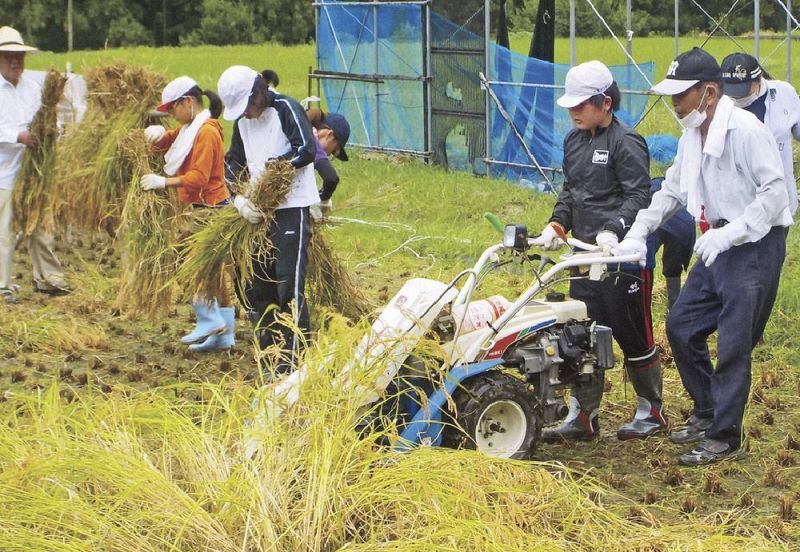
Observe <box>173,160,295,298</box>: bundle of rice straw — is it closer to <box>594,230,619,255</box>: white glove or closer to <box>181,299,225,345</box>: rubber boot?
<box>181,299,225,345</box>: rubber boot

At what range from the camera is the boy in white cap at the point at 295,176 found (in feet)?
22.0

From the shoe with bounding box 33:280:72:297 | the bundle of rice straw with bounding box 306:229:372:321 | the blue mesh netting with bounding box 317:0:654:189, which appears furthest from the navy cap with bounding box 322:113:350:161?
the blue mesh netting with bounding box 317:0:654:189

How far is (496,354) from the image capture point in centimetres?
539

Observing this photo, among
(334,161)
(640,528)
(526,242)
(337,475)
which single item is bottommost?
(334,161)

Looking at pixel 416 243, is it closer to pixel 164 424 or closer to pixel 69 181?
pixel 69 181

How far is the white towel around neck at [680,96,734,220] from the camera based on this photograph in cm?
533

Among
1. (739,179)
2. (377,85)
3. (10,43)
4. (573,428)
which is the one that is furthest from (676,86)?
(377,85)

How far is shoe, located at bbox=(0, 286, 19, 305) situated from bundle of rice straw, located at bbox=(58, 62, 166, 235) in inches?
36.7

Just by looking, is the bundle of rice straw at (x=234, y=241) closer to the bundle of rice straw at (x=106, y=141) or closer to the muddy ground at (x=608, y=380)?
the muddy ground at (x=608, y=380)

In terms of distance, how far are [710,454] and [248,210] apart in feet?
8.97

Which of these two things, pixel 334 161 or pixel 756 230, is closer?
pixel 756 230

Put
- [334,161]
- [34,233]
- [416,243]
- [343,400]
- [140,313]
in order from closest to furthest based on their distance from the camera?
[343,400]
[140,313]
[34,233]
[416,243]
[334,161]

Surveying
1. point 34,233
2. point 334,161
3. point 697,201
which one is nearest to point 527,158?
point 334,161

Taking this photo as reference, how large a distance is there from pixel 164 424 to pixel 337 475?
709mm
